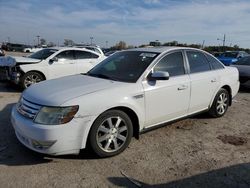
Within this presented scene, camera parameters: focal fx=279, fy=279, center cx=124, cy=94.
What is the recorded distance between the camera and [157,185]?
3.27 meters

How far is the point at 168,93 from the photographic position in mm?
4613

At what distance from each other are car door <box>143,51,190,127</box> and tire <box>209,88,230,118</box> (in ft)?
3.62

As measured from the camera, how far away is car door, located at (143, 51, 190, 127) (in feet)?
14.4

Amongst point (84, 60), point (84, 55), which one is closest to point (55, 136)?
point (84, 60)

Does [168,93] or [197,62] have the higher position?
[197,62]

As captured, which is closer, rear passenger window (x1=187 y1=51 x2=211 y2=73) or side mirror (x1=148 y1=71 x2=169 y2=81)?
side mirror (x1=148 y1=71 x2=169 y2=81)

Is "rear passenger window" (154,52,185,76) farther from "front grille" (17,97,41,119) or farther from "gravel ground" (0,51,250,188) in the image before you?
"front grille" (17,97,41,119)

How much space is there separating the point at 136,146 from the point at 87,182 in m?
1.28

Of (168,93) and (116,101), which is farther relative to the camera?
(168,93)

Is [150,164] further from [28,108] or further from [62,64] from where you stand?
[62,64]

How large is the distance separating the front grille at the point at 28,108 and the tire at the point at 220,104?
3710 millimetres

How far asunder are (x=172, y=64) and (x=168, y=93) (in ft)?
1.98

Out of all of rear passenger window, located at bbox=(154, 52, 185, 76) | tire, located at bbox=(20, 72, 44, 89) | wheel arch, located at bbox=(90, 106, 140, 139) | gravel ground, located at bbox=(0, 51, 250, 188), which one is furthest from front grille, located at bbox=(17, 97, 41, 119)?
tire, located at bbox=(20, 72, 44, 89)

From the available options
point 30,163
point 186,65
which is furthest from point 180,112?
point 30,163
